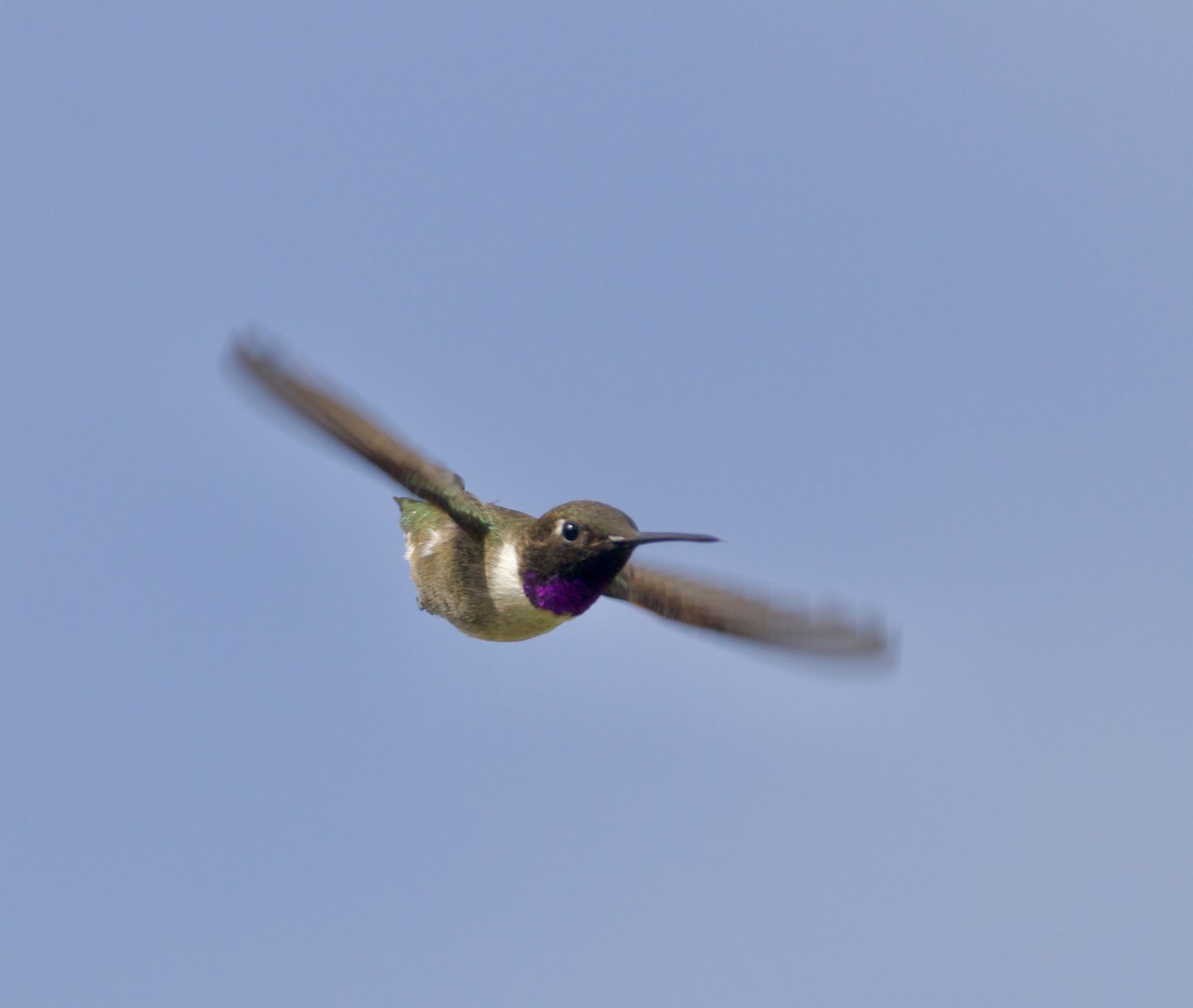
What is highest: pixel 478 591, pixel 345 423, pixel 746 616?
pixel 345 423

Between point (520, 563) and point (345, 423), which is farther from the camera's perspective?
point (520, 563)

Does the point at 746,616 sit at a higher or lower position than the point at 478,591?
higher

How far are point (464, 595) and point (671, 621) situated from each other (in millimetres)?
1854

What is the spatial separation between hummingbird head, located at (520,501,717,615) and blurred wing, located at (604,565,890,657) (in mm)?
1650

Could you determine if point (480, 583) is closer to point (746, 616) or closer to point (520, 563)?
point (520, 563)

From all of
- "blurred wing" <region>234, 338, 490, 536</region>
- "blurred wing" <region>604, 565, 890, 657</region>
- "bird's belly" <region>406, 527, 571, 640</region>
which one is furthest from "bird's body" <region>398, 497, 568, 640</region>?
"blurred wing" <region>604, 565, 890, 657</region>

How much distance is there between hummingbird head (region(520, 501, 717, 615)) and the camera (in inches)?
376

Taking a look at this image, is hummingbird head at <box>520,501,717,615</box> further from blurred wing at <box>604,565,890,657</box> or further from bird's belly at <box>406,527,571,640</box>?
blurred wing at <box>604,565,890,657</box>

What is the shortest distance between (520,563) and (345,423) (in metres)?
1.75

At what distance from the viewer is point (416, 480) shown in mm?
9523

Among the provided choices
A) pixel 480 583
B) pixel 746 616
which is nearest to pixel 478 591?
pixel 480 583

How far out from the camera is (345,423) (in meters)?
9.24

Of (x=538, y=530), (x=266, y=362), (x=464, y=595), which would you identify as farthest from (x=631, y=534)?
(x=266, y=362)

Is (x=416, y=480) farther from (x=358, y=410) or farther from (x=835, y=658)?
(x=835, y=658)
